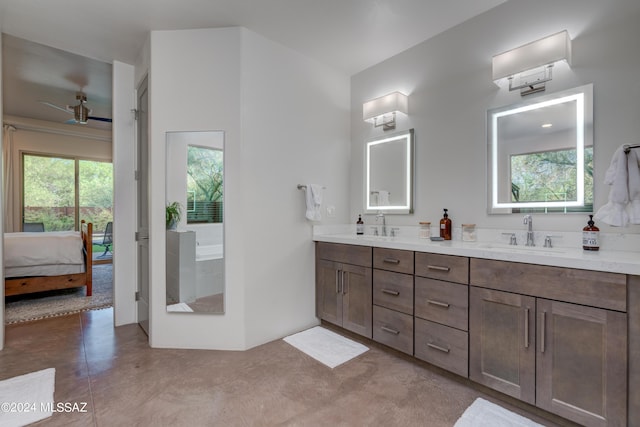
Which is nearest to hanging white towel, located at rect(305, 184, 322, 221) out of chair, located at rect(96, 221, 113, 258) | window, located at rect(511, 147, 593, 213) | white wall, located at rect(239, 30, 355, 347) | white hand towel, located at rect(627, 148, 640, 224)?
white wall, located at rect(239, 30, 355, 347)

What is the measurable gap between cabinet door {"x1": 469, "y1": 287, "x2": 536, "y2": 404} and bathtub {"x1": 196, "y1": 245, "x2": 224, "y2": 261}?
187cm

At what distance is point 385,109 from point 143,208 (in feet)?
7.99

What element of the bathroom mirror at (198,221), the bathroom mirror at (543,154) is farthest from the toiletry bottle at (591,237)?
the bathroom mirror at (198,221)

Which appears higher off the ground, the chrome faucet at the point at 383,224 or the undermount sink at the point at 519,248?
the chrome faucet at the point at 383,224

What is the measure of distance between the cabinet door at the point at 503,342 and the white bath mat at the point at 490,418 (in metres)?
0.11

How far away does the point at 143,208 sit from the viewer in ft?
9.54

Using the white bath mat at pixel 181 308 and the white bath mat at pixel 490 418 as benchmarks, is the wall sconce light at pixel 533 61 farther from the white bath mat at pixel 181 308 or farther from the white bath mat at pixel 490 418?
the white bath mat at pixel 181 308

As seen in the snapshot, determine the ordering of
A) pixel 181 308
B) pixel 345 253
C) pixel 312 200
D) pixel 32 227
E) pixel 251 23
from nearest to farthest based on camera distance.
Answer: pixel 251 23
pixel 181 308
pixel 345 253
pixel 312 200
pixel 32 227

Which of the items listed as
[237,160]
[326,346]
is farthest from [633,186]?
[237,160]

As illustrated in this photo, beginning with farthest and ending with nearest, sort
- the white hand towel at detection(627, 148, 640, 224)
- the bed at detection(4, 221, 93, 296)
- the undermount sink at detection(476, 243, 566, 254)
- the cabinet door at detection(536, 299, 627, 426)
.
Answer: the bed at detection(4, 221, 93, 296), the undermount sink at detection(476, 243, 566, 254), the white hand towel at detection(627, 148, 640, 224), the cabinet door at detection(536, 299, 627, 426)

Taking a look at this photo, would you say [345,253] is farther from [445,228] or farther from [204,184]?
[204,184]

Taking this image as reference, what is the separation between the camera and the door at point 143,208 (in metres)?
2.79

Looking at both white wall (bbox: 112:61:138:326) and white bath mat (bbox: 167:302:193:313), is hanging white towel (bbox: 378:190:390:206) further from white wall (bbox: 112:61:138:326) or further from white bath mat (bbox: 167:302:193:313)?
white wall (bbox: 112:61:138:326)

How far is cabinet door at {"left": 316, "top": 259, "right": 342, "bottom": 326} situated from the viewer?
2.77m
